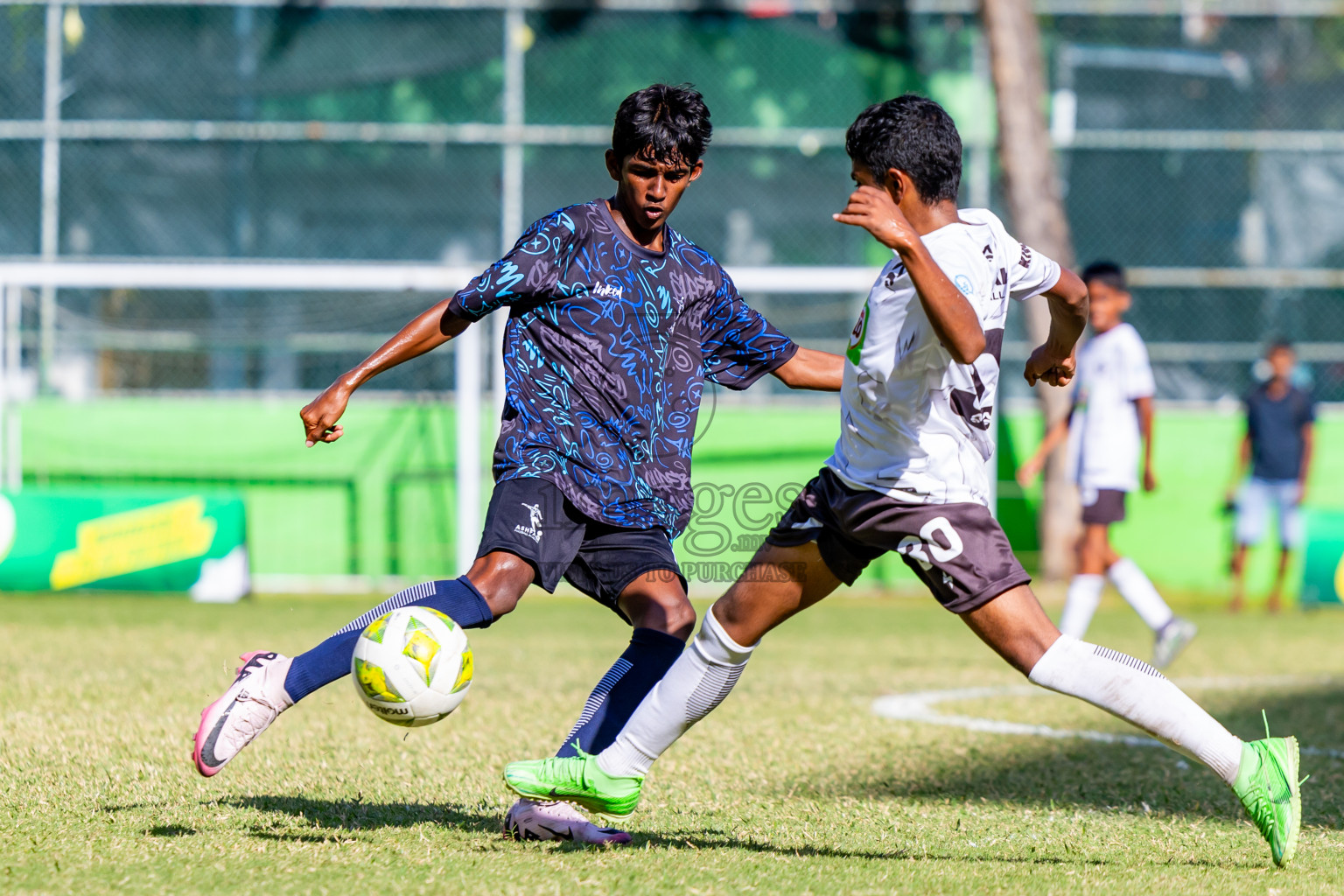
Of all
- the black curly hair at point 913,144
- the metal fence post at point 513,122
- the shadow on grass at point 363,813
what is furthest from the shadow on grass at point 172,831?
the metal fence post at point 513,122

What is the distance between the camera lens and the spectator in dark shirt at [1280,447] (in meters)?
12.9

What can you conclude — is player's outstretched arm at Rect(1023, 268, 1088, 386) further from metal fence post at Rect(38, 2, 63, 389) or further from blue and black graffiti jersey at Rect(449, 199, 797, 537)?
metal fence post at Rect(38, 2, 63, 389)

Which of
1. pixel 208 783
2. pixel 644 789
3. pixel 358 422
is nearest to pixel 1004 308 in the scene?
pixel 644 789

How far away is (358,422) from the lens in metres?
14.1

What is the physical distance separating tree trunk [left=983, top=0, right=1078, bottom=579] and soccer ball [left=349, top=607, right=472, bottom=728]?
10.8 meters

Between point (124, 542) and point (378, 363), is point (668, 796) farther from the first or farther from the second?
point (124, 542)

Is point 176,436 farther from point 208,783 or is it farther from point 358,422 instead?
point 208,783

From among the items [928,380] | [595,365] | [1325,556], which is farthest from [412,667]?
[1325,556]

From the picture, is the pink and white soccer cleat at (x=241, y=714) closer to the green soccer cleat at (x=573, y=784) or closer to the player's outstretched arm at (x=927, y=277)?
the green soccer cleat at (x=573, y=784)

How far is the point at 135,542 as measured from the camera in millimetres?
11852

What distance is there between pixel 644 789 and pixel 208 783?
4.31 feet

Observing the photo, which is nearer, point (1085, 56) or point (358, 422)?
point (358, 422)

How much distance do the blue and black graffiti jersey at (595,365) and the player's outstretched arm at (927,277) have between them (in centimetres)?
87

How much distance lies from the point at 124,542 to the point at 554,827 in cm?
879
